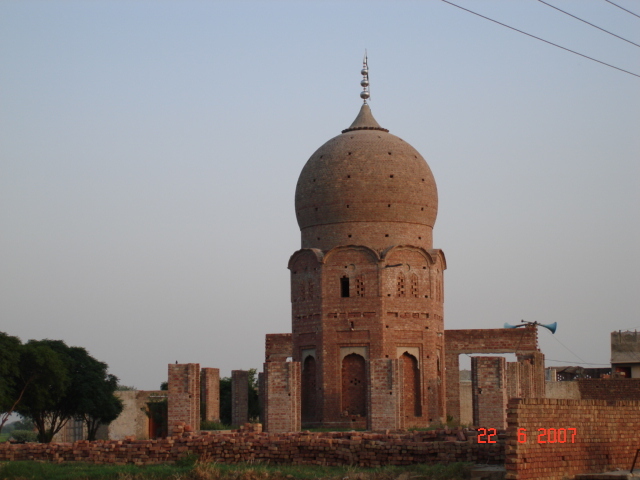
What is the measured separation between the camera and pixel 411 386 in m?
34.5

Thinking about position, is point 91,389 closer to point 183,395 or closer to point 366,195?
point 183,395

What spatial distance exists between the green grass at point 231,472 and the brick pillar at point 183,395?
30.6ft

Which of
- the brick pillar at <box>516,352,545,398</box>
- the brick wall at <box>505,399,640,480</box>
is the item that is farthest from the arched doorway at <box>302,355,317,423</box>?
the brick wall at <box>505,399,640,480</box>

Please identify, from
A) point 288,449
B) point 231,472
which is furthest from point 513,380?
point 231,472

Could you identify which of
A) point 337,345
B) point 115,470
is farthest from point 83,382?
point 115,470

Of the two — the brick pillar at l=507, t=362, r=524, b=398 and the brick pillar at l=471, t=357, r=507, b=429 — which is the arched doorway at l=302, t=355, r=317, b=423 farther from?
the brick pillar at l=507, t=362, r=524, b=398

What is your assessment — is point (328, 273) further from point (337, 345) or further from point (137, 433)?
point (137, 433)

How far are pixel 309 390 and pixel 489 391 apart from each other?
21.4 ft

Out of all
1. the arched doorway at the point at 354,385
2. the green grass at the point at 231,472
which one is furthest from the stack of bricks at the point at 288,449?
the arched doorway at the point at 354,385

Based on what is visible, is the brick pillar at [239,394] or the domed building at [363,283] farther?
the brick pillar at [239,394]

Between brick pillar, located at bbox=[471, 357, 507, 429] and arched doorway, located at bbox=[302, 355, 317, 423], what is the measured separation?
583 cm

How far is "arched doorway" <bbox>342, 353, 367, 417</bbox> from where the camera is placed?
33.8 meters

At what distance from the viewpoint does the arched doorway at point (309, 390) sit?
3475 cm

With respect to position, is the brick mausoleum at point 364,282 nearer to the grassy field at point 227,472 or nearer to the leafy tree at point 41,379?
the leafy tree at point 41,379
